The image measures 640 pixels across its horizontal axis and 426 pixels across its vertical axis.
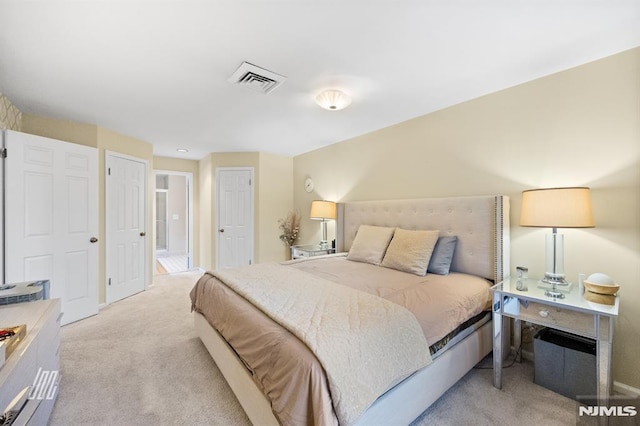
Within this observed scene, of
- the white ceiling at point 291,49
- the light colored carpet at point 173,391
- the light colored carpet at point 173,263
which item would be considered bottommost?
the light colored carpet at point 173,263

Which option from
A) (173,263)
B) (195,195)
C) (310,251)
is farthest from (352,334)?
(173,263)

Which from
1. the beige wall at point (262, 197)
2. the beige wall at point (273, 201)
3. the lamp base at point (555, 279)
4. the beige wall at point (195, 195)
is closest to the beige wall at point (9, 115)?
the beige wall at point (262, 197)

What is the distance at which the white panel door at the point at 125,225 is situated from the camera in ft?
11.4

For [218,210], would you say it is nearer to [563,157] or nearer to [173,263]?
[173,263]

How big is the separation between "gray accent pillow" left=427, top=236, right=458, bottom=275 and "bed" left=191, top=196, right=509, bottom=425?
6 centimetres

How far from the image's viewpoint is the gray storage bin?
5.46ft

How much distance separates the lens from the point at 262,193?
4691 millimetres

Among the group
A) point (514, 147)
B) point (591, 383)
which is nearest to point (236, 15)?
point (514, 147)

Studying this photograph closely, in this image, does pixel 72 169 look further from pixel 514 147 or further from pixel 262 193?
pixel 514 147

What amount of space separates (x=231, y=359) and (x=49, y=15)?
2.29 meters

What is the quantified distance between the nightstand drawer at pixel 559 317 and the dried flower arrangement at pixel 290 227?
354 centimetres

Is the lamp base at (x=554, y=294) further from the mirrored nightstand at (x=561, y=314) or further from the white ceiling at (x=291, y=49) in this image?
the white ceiling at (x=291, y=49)

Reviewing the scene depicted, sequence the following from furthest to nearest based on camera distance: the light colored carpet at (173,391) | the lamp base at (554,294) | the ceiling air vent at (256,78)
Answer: the ceiling air vent at (256,78), the lamp base at (554,294), the light colored carpet at (173,391)

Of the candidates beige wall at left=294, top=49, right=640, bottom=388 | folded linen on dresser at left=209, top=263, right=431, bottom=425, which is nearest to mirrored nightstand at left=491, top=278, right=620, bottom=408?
beige wall at left=294, top=49, right=640, bottom=388
